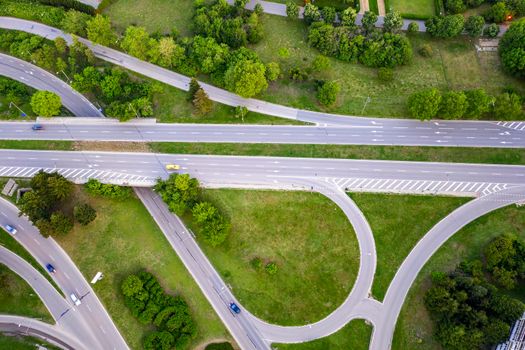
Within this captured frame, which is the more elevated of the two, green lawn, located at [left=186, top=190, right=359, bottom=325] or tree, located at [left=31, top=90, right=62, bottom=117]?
tree, located at [left=31, top=90, right=62, bottom=117]

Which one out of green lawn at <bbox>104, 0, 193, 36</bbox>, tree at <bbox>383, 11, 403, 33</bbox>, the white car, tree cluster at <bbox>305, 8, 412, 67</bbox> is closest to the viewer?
the white car

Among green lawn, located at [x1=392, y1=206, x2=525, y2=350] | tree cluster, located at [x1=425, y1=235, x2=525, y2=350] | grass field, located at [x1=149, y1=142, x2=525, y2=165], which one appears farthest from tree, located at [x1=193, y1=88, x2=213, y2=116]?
tree cluster, located at [x1=425, y1=235, x2=525, y2=350]

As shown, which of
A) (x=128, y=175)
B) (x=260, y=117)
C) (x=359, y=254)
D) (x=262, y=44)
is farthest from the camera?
(x=262, y=44)

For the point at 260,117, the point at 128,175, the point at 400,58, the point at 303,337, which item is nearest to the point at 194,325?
the point at 303,337

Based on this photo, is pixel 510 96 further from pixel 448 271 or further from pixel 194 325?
pixel 194 325

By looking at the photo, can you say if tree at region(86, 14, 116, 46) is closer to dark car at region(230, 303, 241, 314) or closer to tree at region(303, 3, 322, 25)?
tree at region(303, 3, 322, 25)

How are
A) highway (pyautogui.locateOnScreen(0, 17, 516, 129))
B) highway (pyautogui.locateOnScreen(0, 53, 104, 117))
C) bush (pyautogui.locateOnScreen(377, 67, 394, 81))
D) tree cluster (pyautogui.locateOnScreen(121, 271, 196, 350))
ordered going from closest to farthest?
tree cluster (pyautogui.locateOnScreen(121, 271, 196, 350)) → highway (pyautogui.locateOnScreen(0, 17, 516, 129)) → bush (pyautogui.locateOnScreen(377, 67, 394, 81)) → highway (pyautogui.locateOnScreen(0, 53, 104, 117))

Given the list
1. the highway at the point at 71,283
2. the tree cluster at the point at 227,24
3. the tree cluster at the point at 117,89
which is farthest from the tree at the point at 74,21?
the highway at the point at 71,283
